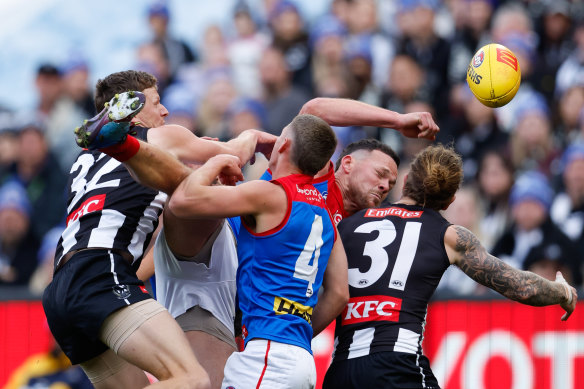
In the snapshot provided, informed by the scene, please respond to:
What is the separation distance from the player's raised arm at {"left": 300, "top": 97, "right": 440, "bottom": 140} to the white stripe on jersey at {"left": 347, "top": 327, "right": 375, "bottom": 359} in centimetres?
144

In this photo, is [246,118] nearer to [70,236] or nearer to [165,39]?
[165,39]

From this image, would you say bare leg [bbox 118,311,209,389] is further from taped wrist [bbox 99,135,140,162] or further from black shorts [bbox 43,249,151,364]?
taped wrist [bbox 99,135,140,162]

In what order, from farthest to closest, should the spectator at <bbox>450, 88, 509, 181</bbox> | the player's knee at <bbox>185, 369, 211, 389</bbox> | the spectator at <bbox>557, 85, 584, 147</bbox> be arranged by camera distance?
the spectator at <bbox>450, 88, 509, 181</bbox>, the spectator at <bbox>557, 85, 584, 147</bbox>, the player's knee at <bbox>185, 369, 211, 389</bbox>

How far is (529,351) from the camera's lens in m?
8.84

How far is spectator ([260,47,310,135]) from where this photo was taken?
11.8 meters

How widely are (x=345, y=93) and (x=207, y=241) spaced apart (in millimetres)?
6014

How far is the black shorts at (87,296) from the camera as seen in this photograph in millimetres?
5441

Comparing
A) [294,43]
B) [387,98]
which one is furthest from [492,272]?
[294,43]

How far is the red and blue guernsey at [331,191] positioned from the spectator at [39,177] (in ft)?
20.3

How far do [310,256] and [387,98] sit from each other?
6393 millimetres

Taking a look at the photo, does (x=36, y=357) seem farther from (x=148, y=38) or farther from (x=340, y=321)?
(x=148, y=38)

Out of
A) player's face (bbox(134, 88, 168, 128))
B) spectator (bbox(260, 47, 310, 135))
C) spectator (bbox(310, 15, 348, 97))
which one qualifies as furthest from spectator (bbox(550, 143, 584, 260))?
player's face (bbox(134, 88, 168, 128))

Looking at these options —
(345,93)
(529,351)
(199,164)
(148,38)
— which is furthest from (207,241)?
(148,38)

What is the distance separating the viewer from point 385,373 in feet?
18.6
